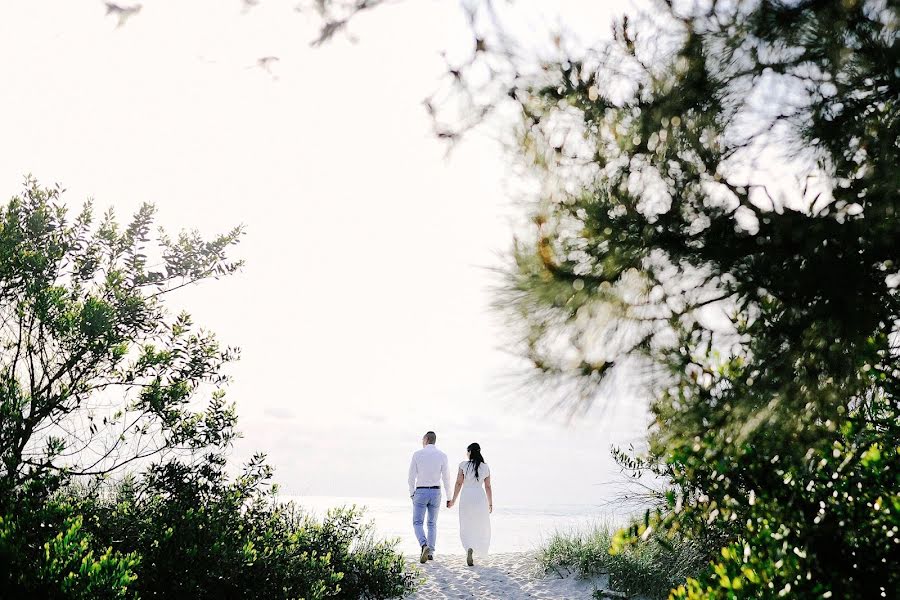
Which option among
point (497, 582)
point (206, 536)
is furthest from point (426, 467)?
point (206, 536)

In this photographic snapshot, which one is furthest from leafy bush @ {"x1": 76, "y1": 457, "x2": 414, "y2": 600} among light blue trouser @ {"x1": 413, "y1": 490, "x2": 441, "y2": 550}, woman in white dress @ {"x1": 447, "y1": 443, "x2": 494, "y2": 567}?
woman in white dress @ {"x1": 447, "y1": 443, "x2": 494, "y2": 567}

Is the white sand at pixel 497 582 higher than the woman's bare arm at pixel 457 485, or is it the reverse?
the woman's bare arm at pixel 457 485

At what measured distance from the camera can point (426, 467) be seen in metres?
9.27

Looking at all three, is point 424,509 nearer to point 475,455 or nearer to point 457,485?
point 457,485

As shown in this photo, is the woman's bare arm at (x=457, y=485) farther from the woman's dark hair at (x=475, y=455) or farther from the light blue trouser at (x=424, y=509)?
the light blue trouser at (x=424, y=509)

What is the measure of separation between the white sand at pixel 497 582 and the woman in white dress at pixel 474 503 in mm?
271

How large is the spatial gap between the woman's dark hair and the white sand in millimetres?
1307

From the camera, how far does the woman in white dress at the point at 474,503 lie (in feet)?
31.4

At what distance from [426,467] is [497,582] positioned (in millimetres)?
1768

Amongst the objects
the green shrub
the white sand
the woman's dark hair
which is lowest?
the white sand

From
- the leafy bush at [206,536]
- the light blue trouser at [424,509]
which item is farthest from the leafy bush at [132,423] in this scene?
the light blue trouser at [424,509]

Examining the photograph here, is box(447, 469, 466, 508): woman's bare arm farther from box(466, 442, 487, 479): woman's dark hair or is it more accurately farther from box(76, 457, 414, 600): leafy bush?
box(76, 457, 414, 600): leafy bush

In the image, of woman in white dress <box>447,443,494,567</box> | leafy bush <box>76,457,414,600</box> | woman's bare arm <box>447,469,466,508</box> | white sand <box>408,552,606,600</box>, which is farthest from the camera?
woman's bare arm <box>447,469,466,508</box>

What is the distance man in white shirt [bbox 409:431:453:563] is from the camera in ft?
30.3
